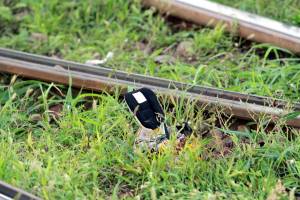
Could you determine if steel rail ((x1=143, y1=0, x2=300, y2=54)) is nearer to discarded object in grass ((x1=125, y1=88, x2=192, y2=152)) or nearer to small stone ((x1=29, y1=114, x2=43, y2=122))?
discarded object in grass ((x1=125, y1=88, x2=192, y2=152))

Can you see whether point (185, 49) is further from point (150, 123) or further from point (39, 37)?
point (150, 123)

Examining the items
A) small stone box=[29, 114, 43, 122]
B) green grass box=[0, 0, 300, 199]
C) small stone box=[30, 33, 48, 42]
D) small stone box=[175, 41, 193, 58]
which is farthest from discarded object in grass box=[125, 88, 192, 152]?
small stone box=[30, 33, 48, 42]

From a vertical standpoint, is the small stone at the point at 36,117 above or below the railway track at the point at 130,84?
below

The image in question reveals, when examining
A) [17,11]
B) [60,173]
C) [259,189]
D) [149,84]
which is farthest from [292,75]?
[17,11]

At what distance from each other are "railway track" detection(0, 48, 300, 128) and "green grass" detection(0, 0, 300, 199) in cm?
8

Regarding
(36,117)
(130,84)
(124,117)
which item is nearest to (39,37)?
(36,117)

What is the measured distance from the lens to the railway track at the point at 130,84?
3.89m

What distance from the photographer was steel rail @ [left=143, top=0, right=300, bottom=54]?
4.73 m

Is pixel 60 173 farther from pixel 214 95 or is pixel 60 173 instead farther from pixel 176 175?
pixel 214 95

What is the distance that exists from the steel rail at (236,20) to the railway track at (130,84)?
87cm

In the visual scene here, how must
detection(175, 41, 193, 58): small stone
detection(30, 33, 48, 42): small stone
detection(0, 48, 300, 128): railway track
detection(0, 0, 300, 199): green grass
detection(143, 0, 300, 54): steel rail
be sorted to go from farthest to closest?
detection(30, 33, 48, 42): small stone < detection(175, 41, 193, 58): small stone < detection(143, 0, 300, 54): steel rail < detection(0, 48, 300, 128): railway track < detection(0, 0, 300, 199): green grass

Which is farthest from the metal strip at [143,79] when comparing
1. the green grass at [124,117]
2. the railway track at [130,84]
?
the green grass at [124,117]

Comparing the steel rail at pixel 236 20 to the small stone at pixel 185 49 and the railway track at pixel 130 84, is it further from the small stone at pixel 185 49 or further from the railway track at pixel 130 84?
the railway track at pixel 130 84

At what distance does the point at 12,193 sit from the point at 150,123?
2.76 feet
